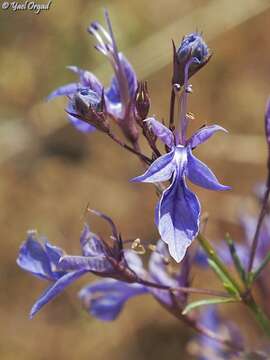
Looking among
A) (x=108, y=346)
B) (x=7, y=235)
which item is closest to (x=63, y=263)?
(x=108, y=346)

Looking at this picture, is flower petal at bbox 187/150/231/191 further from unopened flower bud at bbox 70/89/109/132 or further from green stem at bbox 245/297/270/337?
green stem at bbox 245/297/270/337

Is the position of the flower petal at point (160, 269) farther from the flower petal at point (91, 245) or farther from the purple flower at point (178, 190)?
the purple flower at point (178, 190)

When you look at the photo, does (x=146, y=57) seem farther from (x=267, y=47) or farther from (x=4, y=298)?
(x=4, y=298)

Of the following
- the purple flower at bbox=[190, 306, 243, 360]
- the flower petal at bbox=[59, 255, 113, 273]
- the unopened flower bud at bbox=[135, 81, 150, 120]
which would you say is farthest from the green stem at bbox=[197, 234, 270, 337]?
the purple flower at bbox=[190, 306, 243, 360]

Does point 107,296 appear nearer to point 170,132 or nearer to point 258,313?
point 258,313

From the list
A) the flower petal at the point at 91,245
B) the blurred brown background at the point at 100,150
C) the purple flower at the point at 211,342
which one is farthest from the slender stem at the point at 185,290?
the blurred brown background at the point at 100,150

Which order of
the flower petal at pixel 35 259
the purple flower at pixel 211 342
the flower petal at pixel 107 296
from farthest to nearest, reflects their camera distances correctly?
the purple flower at pixel 211 342, the flower petal at pixel 107 296, the flower petal at pixel 35 259

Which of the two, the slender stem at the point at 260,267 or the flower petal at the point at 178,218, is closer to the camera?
the flower petal at the point at 178,218

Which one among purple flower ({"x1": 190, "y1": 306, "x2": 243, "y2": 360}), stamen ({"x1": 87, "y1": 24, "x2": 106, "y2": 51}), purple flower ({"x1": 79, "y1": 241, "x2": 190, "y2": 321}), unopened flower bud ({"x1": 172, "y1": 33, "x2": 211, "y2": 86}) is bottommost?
purple flower ({"x1": 190, "y1": 306, "x2": 243, "y2": 360})
